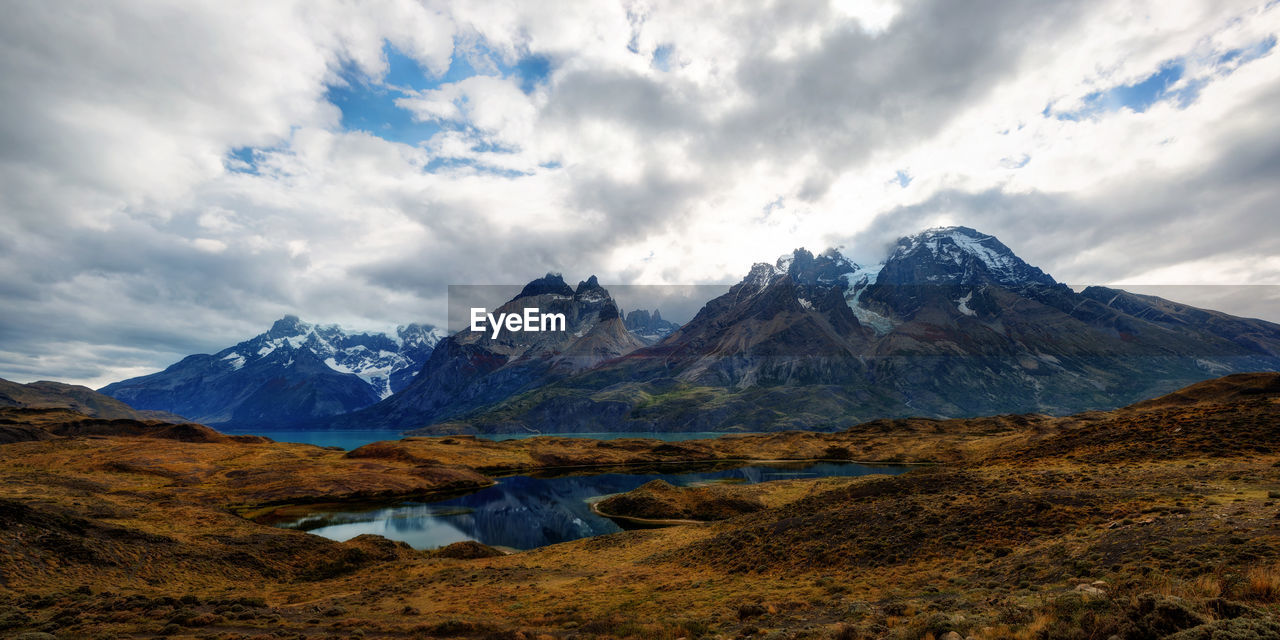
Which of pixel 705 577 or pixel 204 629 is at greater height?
pixel 204 629

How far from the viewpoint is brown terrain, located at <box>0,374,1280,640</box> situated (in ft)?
54.6

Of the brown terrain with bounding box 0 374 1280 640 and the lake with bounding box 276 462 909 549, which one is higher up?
the brown terrain with bounding box 0 374 1280 640

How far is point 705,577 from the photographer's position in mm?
32906

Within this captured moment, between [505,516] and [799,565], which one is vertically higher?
[799,565]

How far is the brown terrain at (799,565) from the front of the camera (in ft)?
54.6

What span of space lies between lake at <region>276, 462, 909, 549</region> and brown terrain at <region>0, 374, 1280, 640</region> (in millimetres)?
12020

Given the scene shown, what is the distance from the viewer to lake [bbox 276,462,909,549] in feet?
217

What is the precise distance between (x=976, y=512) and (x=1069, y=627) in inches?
805

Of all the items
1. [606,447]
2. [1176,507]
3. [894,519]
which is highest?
[1176,507]

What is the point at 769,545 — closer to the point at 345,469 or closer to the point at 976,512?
the point at 976,512

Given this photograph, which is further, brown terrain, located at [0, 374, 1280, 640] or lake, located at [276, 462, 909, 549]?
lake, located at [276, 462, 909, 549]

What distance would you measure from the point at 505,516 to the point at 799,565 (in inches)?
2369

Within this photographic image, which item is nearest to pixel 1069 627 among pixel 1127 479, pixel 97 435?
pixel 1127 479

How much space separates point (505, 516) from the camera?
8100cm
